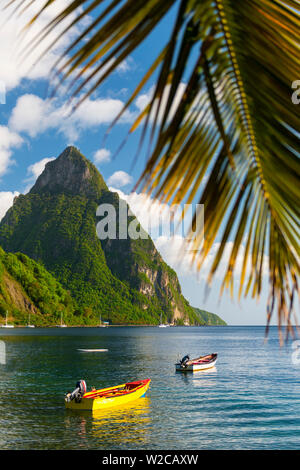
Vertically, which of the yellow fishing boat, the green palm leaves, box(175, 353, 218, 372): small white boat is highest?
the green palm leaves

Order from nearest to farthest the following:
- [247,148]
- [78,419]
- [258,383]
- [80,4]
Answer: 1. [80,4]
2. [247,148]
3. [78,419]
4. [258,383]

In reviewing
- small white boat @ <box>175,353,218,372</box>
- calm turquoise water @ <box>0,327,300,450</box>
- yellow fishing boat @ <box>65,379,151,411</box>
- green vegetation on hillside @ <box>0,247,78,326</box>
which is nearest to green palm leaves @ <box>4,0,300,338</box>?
calm turquoise water @ <box>0,327,300,450</box>

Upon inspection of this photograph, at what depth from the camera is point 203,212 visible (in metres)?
1.33

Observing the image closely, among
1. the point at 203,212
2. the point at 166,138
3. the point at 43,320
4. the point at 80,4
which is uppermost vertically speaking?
the point at 80,4

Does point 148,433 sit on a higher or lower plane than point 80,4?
lower

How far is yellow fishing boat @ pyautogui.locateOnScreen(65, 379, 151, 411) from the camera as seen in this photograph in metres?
28.9

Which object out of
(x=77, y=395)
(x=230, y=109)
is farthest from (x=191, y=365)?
(x=230, y=109)

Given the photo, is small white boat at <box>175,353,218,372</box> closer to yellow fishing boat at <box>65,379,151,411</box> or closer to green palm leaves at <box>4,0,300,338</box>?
yellow fishing boat at <box>65,379,151,411</box>

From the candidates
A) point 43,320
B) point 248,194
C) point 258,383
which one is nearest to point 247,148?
point 248,194

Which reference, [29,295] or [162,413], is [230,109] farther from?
[29,295]

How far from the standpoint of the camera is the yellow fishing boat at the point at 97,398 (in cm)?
2894

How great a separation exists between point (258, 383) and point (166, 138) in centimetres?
4498
